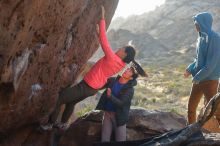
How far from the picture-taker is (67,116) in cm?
809

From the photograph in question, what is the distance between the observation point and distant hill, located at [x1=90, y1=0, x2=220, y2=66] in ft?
162

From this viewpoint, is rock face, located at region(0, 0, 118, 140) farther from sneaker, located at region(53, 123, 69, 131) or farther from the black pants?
sneaker, located at region(53, 123, 69, 131)

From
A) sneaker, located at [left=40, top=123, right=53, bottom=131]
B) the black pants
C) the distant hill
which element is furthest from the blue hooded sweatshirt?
the distant hill

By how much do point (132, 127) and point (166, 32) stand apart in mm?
53927

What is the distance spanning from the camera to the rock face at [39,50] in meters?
5.84

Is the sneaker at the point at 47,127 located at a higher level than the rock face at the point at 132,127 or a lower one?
higher

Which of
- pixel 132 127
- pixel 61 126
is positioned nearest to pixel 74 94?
pixel 61 126

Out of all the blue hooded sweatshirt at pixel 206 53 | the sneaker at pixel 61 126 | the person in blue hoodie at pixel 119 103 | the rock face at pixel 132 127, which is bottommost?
the rock face at pixel 132 127

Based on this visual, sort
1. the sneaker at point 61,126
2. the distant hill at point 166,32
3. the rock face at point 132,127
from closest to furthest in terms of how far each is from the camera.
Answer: the sneaker at point 61,126 < the rock face at point 132,127 < the distant hill at point 166,32

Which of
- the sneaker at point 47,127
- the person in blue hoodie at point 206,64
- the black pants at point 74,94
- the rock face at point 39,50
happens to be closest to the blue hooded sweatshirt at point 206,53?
the person in blue hoodie at point 206,64

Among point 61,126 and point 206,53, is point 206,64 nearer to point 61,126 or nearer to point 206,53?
point 206,53

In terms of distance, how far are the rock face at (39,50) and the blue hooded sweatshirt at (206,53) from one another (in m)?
1.89

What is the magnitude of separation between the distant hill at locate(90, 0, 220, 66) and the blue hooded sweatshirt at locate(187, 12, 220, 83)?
36328 mm

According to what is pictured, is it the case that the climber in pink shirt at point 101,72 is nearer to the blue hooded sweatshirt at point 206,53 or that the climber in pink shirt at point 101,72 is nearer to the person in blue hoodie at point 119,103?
the person in blue hoodie at point 119,103
